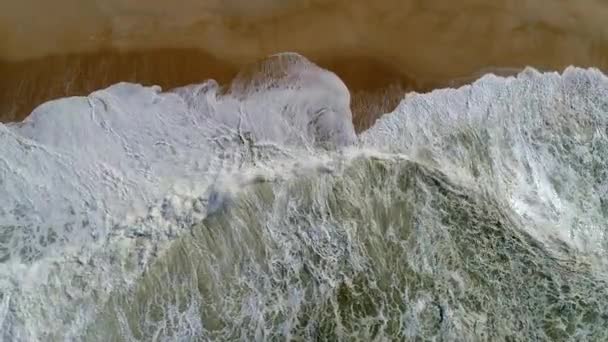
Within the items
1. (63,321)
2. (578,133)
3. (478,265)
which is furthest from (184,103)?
(578,133)

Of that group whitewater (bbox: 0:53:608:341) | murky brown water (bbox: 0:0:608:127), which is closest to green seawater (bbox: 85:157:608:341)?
whitewater (bbox: 0:53:608:341)

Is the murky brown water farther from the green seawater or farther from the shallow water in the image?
the green seawater

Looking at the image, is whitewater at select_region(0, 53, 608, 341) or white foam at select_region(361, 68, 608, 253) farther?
white foam at select_region(361, 68, 608, 253)

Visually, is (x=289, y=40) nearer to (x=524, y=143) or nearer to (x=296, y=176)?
(x=296, y=176)

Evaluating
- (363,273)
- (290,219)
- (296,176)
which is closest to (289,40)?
(296,176)

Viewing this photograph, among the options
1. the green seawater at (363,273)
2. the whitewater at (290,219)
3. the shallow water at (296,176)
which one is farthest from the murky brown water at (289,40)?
the green seawater at (363,273)

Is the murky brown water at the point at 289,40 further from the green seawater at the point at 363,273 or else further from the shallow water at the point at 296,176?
the green seawater at the point at 363,273

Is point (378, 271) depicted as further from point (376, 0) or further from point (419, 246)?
point (376, 0)
